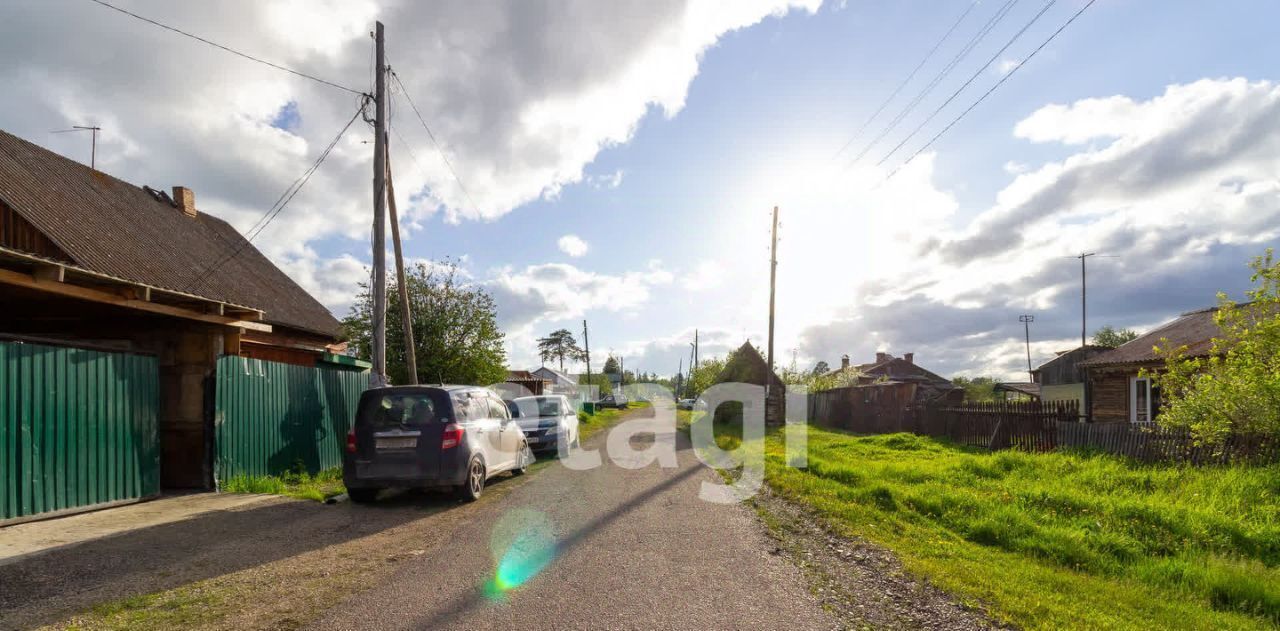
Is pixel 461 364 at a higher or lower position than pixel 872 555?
higher

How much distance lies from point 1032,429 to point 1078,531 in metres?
9.65

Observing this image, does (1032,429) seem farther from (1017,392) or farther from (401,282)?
(401,282)

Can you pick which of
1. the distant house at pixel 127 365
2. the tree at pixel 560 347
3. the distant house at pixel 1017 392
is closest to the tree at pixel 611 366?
the tree at pixel 560 347

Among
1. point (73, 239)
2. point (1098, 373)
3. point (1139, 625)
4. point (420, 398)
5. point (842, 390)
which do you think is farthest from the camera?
point (842, 390)

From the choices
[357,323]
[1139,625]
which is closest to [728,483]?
[1139,625]

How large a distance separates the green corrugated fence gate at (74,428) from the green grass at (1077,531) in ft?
29.5

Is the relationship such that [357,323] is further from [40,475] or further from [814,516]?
[814,516]

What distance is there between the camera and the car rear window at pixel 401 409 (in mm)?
8703

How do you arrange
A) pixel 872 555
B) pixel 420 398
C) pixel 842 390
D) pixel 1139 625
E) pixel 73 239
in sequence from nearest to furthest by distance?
pixel 1139 625 → pixel 872 555 → pixel 420 398 → pixel 73 239 → pixel 842 390

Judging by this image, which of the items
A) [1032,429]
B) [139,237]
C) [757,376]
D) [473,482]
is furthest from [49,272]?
[757,376]

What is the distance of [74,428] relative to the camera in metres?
7.66

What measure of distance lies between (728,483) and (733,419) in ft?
62.9

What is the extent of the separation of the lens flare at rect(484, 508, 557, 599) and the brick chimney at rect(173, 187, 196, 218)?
18.6 meters

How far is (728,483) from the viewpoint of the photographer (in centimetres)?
1125
